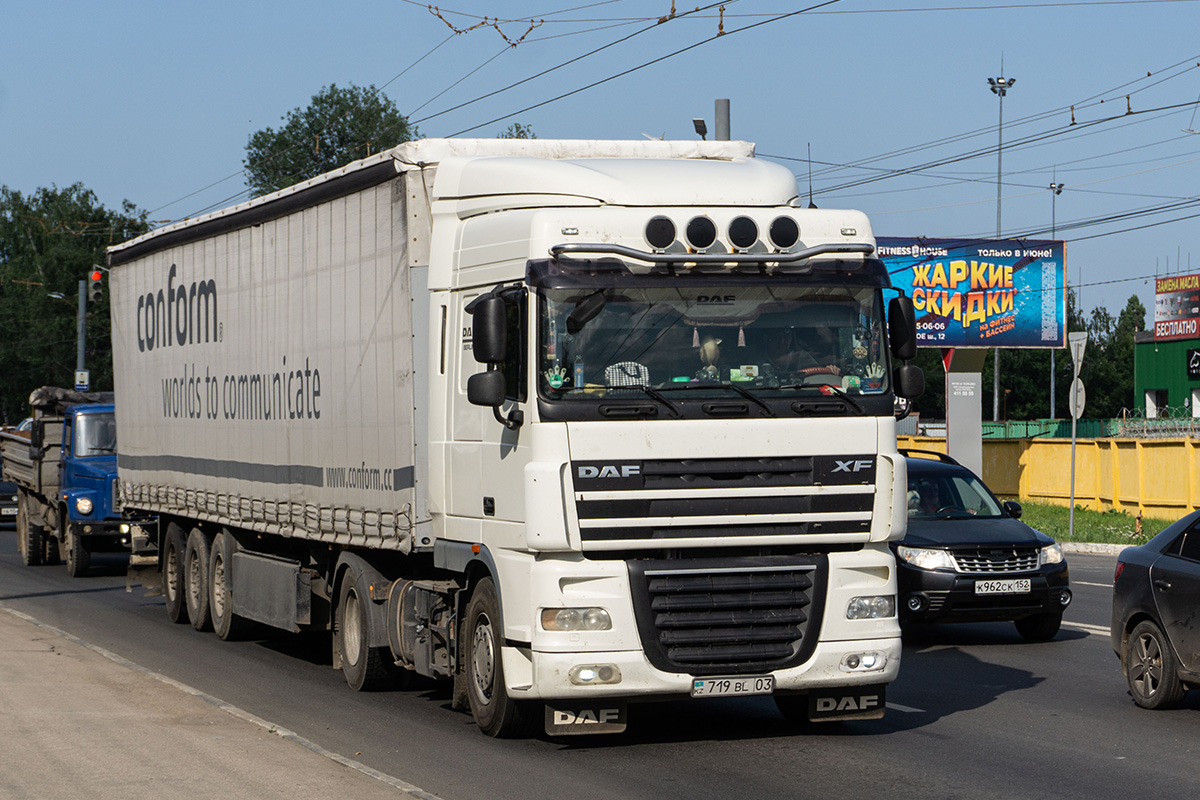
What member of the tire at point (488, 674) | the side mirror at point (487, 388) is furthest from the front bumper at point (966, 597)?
the side mirror at point (487, 388)

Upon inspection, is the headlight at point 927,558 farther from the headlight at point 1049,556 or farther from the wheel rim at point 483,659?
the wheel rim at point 483,659

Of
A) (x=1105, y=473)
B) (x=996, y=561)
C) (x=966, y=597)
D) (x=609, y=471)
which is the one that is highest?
(x=609, y=471)

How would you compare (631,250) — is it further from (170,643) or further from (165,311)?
(165,311)

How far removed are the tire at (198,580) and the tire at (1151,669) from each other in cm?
926

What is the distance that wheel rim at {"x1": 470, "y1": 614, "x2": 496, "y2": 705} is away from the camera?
31.5ft

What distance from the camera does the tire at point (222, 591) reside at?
50.5 feet

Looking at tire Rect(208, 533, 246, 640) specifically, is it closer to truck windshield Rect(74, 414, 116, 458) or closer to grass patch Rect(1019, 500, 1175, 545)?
truck windshield Rect(74, 414, 116, 458)

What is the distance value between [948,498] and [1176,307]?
7446 cm

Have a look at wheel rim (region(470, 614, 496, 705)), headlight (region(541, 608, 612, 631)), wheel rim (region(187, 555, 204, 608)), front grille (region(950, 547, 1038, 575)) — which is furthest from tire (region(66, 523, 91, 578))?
headlight (region(541, 608, 612, 631))

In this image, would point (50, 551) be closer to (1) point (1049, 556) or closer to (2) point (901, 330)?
(1) point (1049, 556)

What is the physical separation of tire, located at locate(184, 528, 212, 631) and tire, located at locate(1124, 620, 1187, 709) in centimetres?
926

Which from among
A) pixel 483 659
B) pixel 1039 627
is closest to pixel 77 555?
pixel 1039 627

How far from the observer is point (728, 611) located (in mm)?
9000

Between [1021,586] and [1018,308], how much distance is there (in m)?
31.3
